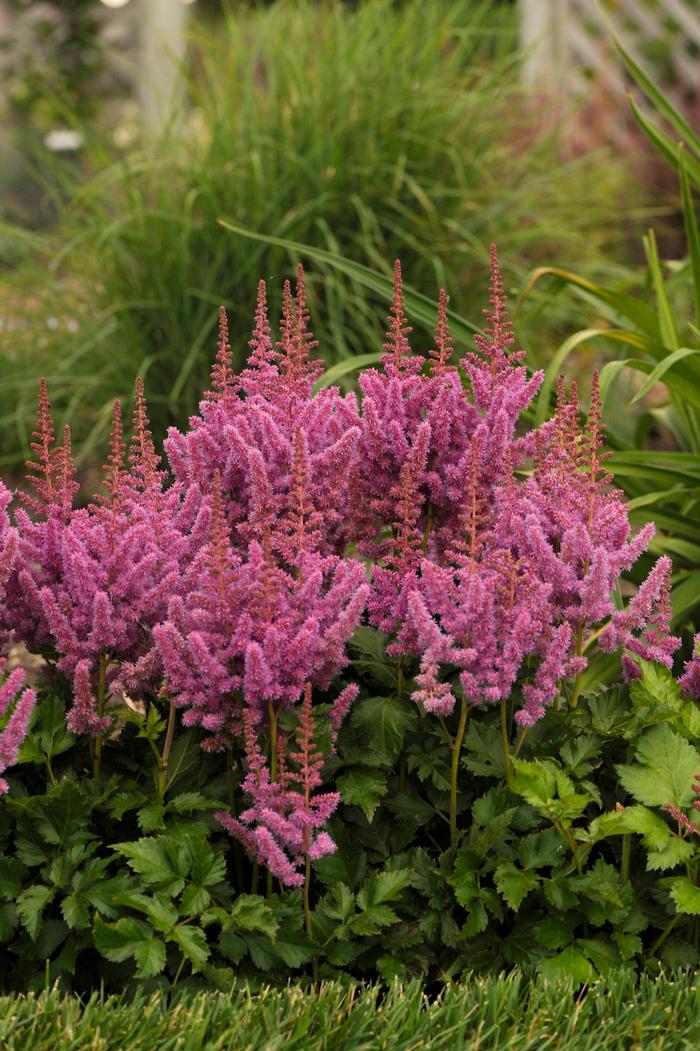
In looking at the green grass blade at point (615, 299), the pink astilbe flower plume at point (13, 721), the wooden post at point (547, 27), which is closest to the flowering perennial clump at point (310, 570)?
the pink astilbe flower plume at point (13, 721)

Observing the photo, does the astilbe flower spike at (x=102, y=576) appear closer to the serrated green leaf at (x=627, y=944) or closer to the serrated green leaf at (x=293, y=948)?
the serrated green leaf at (x=293, y=948)

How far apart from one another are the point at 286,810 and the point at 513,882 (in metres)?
0.32

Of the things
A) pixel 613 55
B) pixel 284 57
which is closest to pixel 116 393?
pixel 284 57

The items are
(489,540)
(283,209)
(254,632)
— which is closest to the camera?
(254,632)

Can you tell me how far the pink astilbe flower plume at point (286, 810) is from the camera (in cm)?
163

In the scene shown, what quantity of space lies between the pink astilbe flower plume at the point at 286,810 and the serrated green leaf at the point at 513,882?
0.23 metres

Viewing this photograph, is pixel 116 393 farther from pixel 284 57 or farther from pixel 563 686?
pixel 563 686

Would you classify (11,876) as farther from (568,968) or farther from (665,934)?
(665,934)

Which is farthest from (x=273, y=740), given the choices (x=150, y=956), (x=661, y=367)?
(x=661, y=367)

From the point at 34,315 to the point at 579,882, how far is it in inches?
150

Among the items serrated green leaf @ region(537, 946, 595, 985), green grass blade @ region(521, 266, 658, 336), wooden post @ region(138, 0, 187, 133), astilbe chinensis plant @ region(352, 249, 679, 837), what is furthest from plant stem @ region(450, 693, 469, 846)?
wooden post @ region(138, 0, 187, 133)

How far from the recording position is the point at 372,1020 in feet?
5.20

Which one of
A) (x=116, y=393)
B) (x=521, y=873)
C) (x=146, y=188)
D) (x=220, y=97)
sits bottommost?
(x=116, y=393)

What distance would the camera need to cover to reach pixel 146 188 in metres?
4.94
